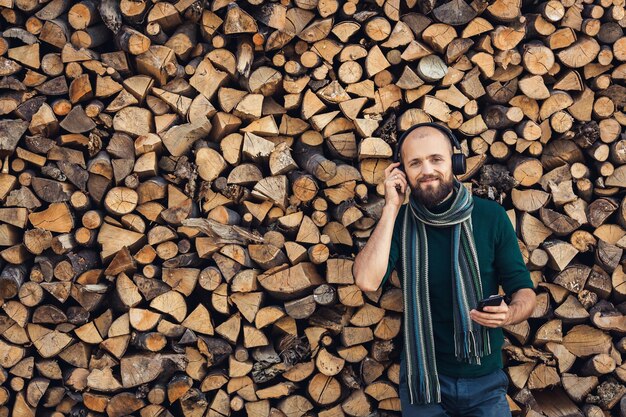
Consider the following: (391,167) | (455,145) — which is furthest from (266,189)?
(455,145)

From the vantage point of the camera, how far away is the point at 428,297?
10.3 feet

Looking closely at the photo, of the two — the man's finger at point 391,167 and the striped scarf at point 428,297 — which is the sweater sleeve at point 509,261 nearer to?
the striped scarf at point 428,297

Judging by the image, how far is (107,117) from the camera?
3430 millimetres

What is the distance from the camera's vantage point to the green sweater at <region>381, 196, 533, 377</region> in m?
3.10

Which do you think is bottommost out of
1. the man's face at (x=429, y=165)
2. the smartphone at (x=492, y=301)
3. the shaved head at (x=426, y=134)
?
the smartphone at (x=492, y=301)

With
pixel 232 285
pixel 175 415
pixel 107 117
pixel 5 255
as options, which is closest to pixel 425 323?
pixel 232 285

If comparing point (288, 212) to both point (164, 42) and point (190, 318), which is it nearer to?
point (190, 318)

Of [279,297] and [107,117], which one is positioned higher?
[107,117]

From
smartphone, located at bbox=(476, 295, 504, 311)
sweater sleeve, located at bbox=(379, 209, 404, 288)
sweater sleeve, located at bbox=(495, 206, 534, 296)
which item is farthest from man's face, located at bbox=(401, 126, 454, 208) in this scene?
smartphone, located at bbox=(476, 295, 504, 311)

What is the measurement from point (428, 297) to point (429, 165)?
25.3 inches

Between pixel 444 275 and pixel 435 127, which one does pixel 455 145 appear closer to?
pixel 435 127

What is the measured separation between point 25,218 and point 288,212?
4.57 feet

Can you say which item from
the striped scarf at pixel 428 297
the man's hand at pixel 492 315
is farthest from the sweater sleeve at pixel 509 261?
the man's hand at pixel 492 315

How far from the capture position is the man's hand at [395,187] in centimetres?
312
